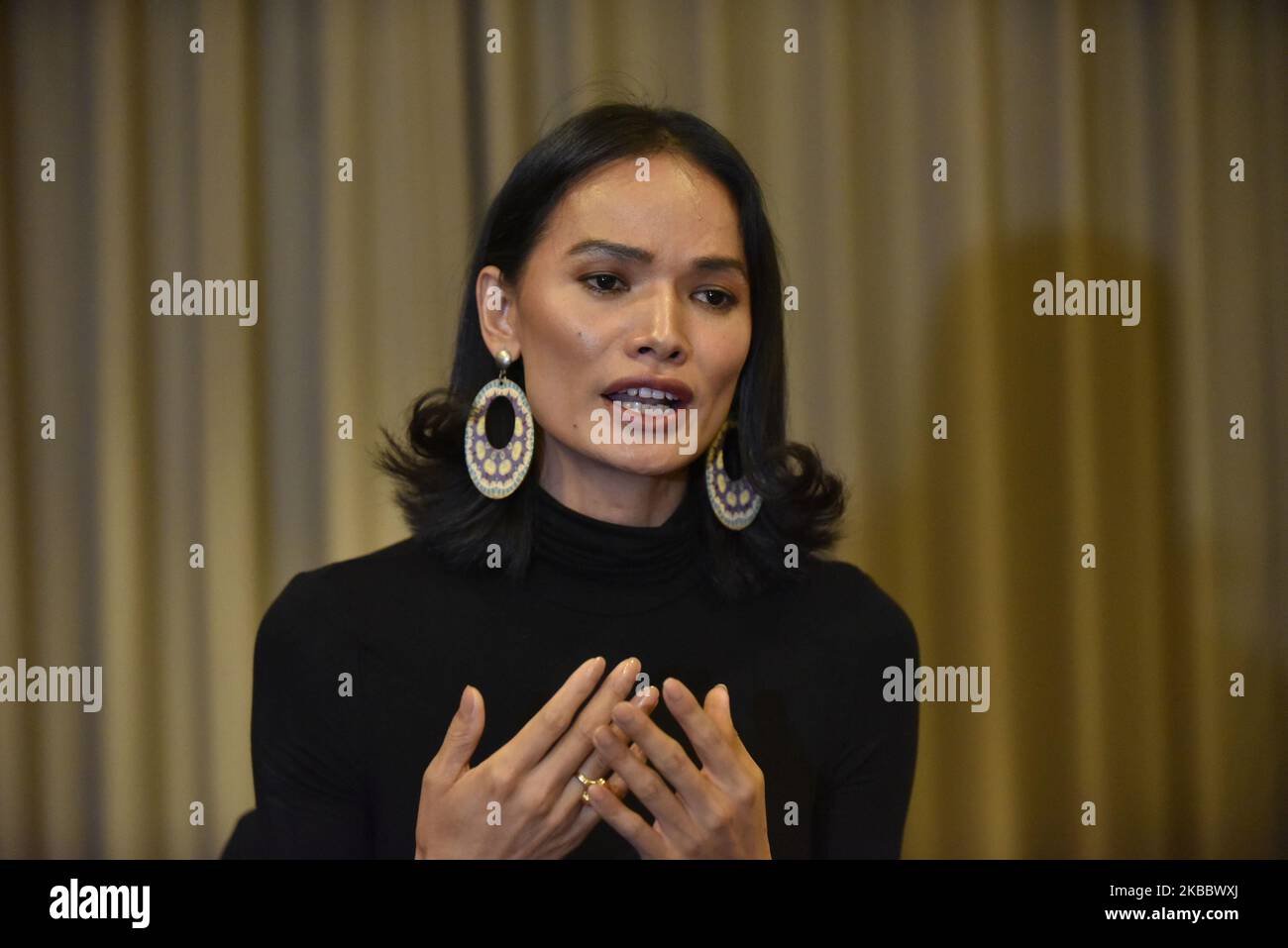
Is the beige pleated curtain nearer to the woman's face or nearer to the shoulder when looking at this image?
the shoulder

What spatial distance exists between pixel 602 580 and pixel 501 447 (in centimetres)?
23

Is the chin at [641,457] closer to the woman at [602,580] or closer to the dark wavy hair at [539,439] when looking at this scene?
the woman at [602,580]

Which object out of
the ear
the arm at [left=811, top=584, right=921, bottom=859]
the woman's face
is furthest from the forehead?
the arm at [left=811, top=584, right=921, bottom=859]

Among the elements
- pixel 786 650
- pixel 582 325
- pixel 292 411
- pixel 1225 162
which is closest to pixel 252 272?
pixel 292 411

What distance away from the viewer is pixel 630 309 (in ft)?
5.08

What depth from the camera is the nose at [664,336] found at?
1534 millimetres

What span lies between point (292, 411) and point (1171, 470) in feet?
4.82

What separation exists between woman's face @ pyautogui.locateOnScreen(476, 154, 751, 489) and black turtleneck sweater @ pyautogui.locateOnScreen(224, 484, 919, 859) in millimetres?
132

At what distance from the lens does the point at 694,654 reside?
A: 1.64 m

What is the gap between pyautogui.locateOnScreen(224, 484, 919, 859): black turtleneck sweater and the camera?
5.20ft

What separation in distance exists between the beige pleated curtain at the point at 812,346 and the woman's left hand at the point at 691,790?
21.1 inches

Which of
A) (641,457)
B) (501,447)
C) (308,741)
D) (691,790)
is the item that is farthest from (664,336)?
(308,741)

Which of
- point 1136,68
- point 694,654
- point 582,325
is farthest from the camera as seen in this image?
point 1136,68
